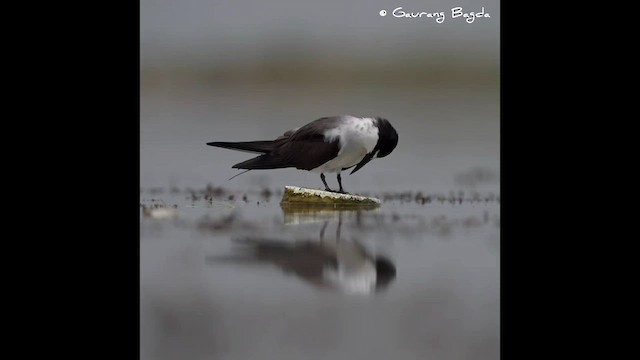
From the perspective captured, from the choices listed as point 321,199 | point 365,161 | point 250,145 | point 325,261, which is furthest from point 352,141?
point 325,261

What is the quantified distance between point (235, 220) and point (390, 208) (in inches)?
24.7

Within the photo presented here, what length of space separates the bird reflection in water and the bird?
18.9 inches

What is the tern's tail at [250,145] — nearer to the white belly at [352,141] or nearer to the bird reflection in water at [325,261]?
the white belly at [352,141]

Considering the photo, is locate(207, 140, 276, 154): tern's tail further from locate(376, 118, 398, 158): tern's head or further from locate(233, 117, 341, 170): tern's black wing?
locate(376, 118, 398, 158): tern's head

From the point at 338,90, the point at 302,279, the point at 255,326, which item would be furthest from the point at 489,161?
the point at 255,326

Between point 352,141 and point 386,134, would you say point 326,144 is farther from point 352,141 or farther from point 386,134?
point 386,134

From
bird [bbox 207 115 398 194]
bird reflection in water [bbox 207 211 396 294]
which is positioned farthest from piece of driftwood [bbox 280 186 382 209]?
bird reflection in water [bbox 207 211 396 294]

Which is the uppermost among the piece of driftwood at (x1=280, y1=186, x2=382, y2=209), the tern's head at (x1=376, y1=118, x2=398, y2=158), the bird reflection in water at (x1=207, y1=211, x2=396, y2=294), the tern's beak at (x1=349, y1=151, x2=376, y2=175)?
the tern's head at (x1=376, y1=118, x2=398, y2=158)

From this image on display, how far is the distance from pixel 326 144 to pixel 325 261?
0.64m

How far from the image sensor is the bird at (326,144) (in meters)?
3.58

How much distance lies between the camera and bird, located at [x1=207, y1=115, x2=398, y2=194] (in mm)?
3580

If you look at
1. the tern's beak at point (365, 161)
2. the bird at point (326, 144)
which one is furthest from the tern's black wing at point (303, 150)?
the tern's beak at point (365, 161)

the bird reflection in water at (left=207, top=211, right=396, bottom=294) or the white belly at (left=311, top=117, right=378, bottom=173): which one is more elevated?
the white belly at (left=311, top=117, right=378, bottom=173)

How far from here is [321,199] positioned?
12.3ft
